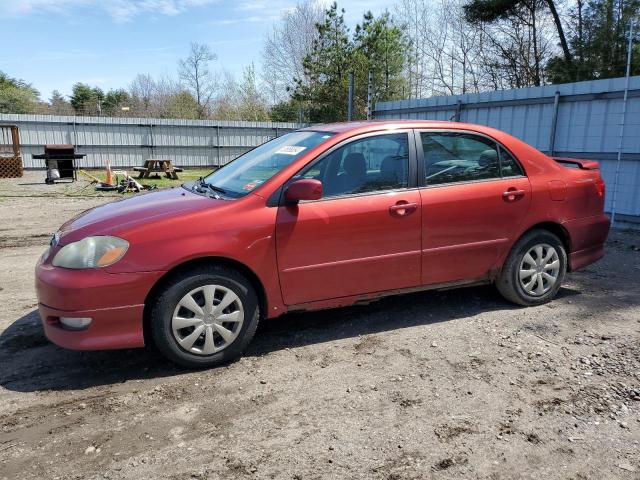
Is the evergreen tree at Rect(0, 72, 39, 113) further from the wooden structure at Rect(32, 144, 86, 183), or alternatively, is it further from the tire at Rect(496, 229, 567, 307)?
the tire at Rect(496, 229, 567, 307)

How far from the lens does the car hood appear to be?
3.50 m

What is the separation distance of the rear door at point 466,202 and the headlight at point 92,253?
91.6 inches

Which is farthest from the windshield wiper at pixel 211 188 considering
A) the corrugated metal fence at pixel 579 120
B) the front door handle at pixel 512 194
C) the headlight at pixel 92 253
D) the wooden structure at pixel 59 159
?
the wooden structure at pixel 59 159

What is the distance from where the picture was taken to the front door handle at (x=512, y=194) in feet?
14.8

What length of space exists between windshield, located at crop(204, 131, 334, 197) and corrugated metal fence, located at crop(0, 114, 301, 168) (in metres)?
20.6

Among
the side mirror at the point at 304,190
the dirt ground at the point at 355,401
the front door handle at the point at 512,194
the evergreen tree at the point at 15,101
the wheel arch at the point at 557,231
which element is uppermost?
the evergreen tree at the point at 15,101

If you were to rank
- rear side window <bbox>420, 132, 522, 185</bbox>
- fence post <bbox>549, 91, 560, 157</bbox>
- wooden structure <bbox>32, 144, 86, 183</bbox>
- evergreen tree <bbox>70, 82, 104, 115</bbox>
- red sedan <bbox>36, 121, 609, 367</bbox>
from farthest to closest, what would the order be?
1. evergreen tree <bbox>70, 82, 104, 115</bbox>
2. wooden structure <bbox>32, 144, 86, 183</bbox>
3. fence post <bbox>549, 91, 560, 157</bbox>
4. rear side window <bbox>420, 132, 522, 185</bbox>
5. red sedan <bbox>36, 121, 609, 367</bbox>

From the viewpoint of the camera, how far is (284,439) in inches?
111

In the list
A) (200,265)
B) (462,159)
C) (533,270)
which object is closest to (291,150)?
(200,265)

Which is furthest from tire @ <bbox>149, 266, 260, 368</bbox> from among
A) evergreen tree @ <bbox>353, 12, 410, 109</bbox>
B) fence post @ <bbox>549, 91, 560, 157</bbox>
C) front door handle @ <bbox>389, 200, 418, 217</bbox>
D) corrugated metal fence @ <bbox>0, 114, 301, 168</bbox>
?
evergreen tree @ <bbox>353, 12, 410, 109</bbox>

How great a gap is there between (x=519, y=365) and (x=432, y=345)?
65 centimetres

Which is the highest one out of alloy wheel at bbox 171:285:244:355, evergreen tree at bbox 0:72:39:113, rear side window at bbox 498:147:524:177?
evergreen tree at bbox 0:72:39:113

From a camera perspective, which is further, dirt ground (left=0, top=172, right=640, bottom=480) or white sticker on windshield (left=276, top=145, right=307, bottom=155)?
white sticker on windshield (left=276, top=145, right=307, bottom=155)

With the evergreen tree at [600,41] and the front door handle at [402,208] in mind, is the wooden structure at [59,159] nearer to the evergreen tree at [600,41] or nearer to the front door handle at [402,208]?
the front door handle at [402,208]
